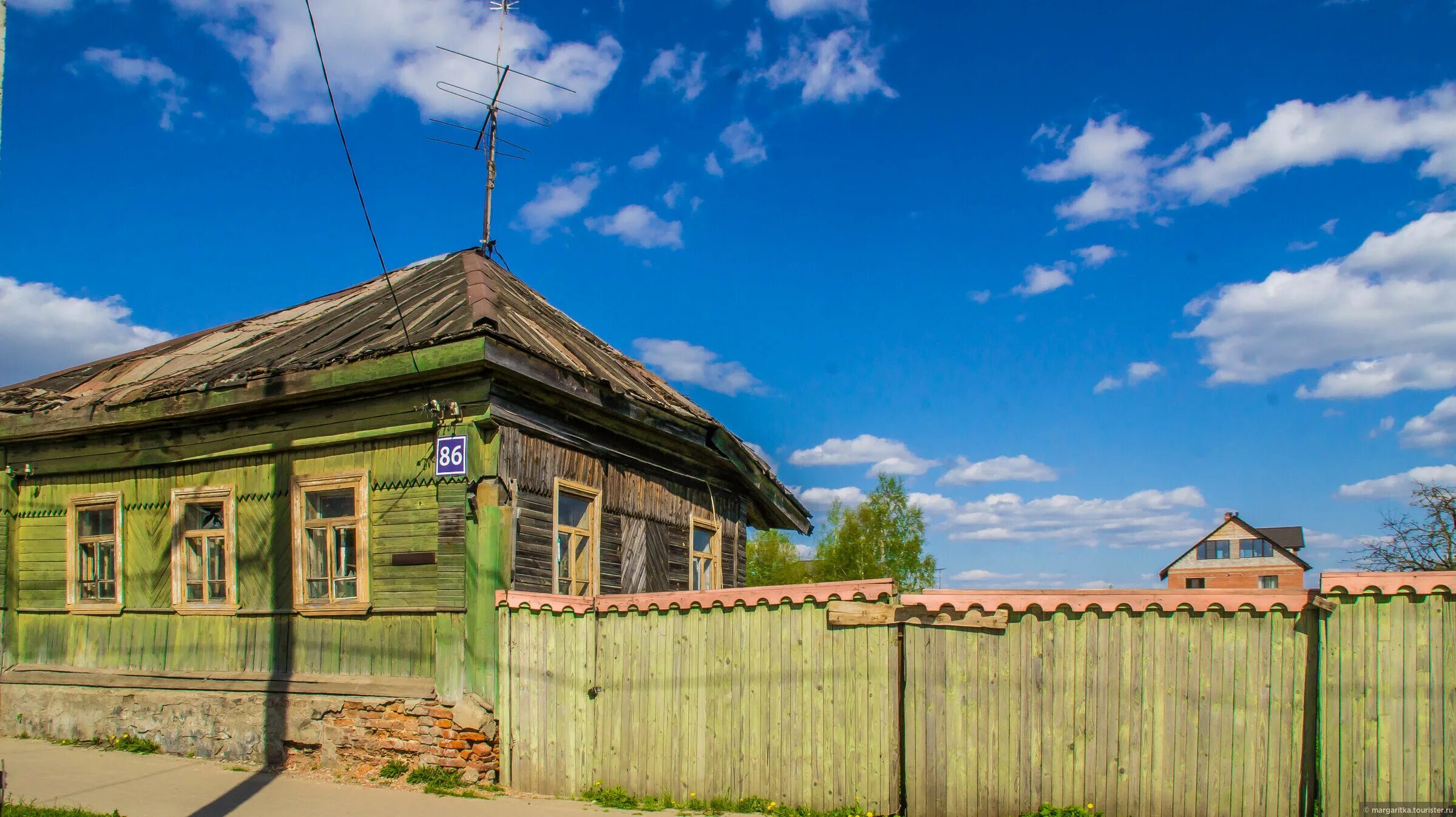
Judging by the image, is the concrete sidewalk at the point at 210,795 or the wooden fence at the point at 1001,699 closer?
the wooden fence at the point at 1001,699

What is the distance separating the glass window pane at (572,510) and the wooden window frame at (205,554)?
376cm

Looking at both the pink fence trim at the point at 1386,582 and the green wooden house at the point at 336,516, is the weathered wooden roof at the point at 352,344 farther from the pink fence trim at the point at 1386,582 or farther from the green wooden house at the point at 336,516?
the pink fence trim at the point at 1386,582

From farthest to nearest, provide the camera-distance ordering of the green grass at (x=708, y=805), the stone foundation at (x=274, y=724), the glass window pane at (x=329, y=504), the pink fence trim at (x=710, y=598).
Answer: the glass window pane at (x=329, y=504) < the stone foundation at (x=274, y=724) < the pink fence trim at (x=710, y=598) < the green grass at (x=708, y=805)

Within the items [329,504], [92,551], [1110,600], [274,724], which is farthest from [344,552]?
[1110,600]

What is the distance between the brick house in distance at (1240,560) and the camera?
60.1 metres

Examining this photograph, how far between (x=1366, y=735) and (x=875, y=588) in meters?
3.26

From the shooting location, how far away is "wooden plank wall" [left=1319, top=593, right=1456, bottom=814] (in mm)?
5805

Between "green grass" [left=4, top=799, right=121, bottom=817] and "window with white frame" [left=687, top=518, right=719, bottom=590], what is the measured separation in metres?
7.11

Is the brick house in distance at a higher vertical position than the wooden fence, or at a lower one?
lower

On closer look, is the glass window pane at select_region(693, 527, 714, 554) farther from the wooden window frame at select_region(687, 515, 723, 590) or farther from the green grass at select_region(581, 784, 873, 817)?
the green grass at select_region(581, 784, 873, 817)

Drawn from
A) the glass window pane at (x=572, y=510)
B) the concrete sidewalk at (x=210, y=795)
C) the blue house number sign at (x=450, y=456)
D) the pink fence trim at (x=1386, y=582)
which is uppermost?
the blue house number sign at (x=450, y=456)

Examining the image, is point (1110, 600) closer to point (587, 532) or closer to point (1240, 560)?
point (587, 532)

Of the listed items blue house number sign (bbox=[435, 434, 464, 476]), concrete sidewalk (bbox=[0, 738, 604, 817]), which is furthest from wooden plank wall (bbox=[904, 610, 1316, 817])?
blue house number sign (bbox=[435, 434, 464, 476])

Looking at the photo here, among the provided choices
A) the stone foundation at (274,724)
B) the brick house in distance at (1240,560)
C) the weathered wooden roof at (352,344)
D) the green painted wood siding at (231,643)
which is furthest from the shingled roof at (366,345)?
the brick house in distance at (1240,560)
